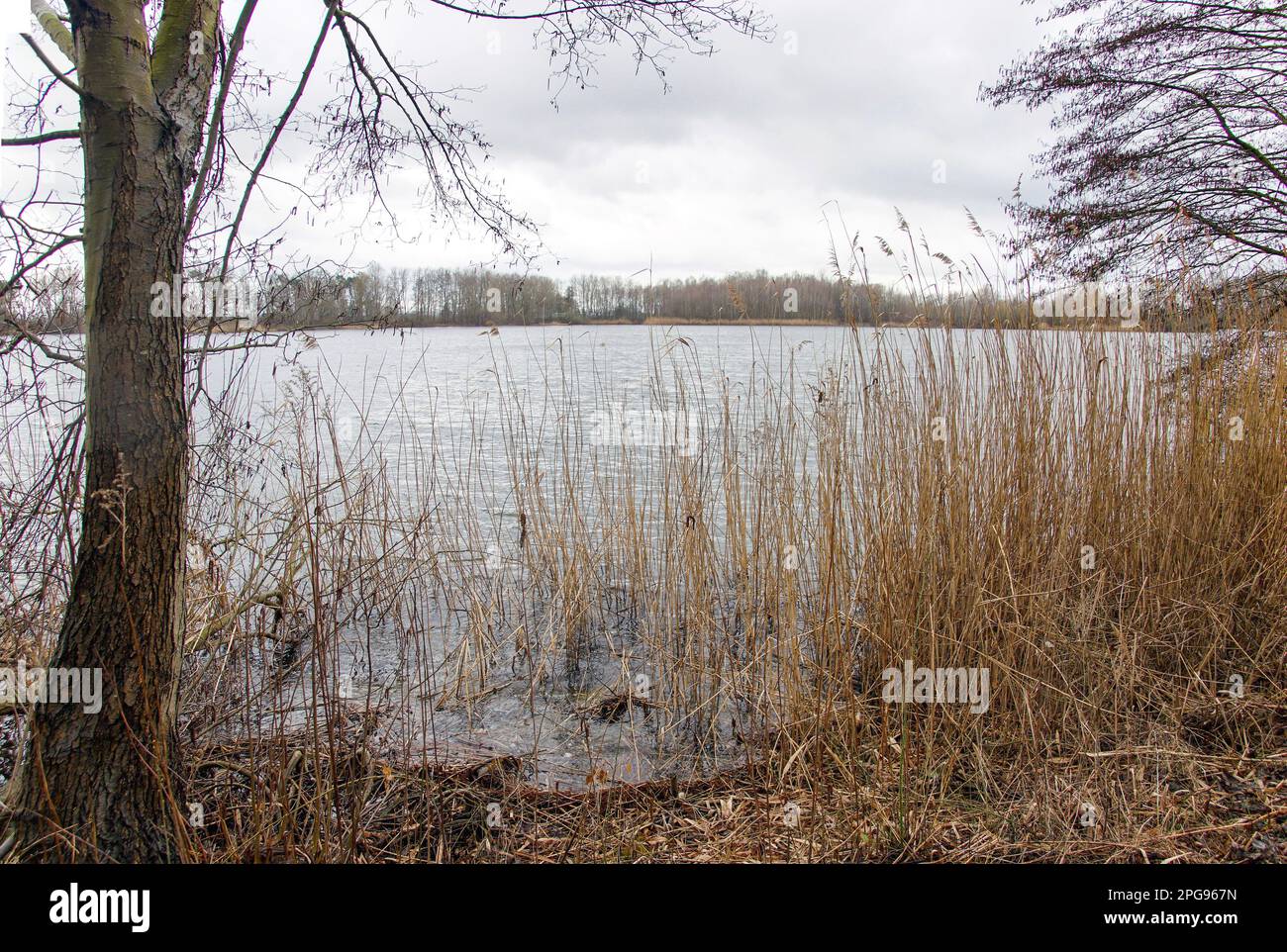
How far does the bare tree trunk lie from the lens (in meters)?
1.89

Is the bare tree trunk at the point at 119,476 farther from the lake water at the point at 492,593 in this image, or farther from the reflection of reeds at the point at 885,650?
the lake water at the point at 492,593

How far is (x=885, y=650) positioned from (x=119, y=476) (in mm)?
2791

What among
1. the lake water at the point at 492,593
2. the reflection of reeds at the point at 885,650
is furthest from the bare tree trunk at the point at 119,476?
the lake water at the point at 492,593

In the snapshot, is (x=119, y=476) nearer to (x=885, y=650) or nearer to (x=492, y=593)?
(x=492, y=593)

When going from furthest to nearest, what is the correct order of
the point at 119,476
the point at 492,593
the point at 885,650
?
the point at 492,593, the point at 885,650, the point at 119,476

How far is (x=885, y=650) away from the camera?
324cm

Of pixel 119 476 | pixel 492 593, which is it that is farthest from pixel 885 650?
pixel 119 476

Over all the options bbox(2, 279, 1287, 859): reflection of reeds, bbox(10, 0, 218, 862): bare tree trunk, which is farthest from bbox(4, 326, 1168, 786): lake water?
bbox(10, 0, 218, 862): bare tree trunk

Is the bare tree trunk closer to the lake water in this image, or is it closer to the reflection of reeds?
the reflection of reeds

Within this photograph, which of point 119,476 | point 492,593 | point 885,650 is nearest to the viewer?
point 119,476

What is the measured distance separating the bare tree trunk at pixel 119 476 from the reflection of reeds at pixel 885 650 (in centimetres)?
30

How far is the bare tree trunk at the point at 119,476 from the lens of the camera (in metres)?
1.89
